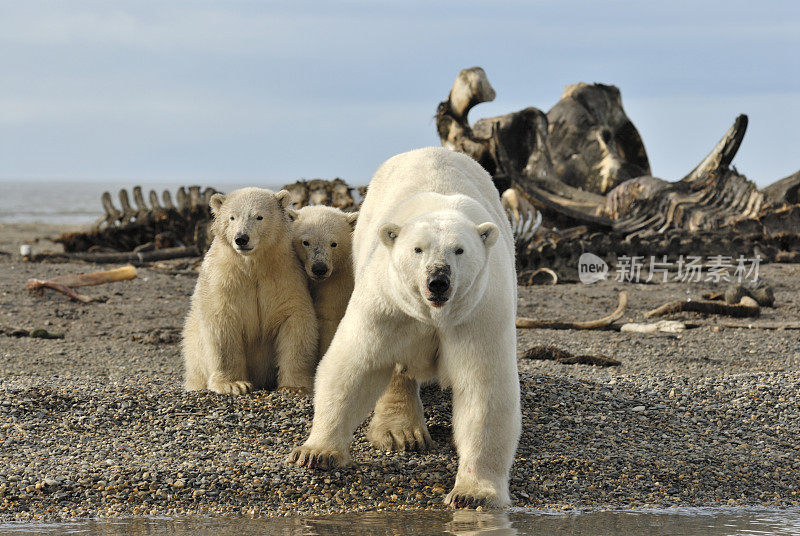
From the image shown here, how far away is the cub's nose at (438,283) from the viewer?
3938 millimetres

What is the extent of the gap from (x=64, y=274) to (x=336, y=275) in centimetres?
836

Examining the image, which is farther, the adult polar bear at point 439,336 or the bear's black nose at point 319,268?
the bear's black nose at point 319,268

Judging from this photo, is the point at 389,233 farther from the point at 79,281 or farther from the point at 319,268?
the point at 79,281

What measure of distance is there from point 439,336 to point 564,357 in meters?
4.03

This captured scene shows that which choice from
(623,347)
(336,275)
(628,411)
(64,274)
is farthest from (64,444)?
(64,274)

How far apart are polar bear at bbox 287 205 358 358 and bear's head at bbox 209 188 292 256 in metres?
0.11

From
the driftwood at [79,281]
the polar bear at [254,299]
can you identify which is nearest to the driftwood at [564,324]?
the polar bear at [254,299]

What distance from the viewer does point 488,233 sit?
4.25 metres

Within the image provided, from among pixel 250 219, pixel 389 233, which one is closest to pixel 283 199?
pixel 250 219

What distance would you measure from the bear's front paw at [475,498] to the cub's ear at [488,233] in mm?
1151

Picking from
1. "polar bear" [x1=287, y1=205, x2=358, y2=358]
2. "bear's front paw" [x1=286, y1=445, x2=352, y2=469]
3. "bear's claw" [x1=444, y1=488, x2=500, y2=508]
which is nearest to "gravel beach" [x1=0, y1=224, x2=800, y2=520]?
"bear's front paw" [x1=286, y1=445, x2=352, y2=469]

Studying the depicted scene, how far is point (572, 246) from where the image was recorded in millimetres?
13914

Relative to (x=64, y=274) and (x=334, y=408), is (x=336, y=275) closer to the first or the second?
(x=334, y=408)

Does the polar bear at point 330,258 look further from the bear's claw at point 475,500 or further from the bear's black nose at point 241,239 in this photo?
the bear's claw at point 475,500
